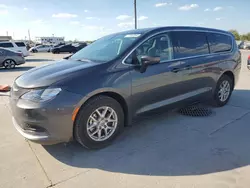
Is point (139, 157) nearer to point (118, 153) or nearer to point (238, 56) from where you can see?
point (118, 153)

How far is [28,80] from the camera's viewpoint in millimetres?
2988

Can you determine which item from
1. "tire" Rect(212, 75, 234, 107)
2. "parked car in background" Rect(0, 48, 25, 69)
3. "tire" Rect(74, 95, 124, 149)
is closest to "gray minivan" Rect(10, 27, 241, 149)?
"tire" Rect(74, 95, 124, 149)

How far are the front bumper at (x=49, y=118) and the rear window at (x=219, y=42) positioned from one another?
3.18 meters

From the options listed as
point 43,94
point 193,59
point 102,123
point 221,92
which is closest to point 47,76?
point 43,94

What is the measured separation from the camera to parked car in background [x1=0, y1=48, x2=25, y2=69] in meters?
12.7

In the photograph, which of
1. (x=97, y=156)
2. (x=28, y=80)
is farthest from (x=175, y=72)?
(x=28, y=80)

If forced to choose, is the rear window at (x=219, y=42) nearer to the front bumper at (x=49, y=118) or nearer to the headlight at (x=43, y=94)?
the front bumper at (x=49, y=118)

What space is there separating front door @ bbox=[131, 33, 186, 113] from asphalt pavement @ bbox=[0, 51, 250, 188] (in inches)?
13.0

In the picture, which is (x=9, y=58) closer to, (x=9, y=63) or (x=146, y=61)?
(x=9, y=63)

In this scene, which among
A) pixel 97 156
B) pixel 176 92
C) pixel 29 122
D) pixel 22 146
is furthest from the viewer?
pixel 176 92

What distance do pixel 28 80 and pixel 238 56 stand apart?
460 centimetres

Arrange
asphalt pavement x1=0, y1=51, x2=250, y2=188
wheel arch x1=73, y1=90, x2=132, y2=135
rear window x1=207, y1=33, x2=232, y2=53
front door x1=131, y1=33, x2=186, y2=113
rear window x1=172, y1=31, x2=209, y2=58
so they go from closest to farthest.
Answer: asphalt pavement x1=0, y1=51, x2=250, y2=188
wheel arch x1=73, y1=90, x2=132, y2=135
front door x1=131, y1=33, x2=186, y2=113
rear window x1=172, y1=31, x2=209, y2=58
rear window x1=207, y1=33, x2=232, y2=53

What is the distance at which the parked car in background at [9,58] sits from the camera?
1271 cm

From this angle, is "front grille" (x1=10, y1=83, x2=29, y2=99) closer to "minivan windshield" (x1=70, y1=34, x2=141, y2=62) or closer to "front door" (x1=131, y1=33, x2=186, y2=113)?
"minivan windshield" (x1=70, y1=34, x2=141, y2=62)
